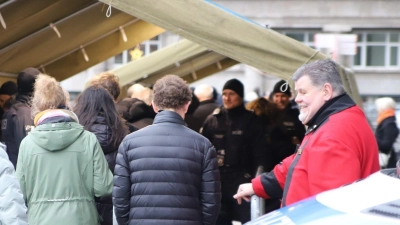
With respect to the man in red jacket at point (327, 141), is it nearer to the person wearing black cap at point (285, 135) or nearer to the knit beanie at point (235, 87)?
the knit beanie at point (235, 87)

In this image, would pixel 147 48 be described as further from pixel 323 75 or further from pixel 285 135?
pixel 323 75

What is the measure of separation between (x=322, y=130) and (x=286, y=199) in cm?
49

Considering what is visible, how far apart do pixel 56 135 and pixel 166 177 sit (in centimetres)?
85

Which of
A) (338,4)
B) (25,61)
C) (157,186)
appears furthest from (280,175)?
(338,4)

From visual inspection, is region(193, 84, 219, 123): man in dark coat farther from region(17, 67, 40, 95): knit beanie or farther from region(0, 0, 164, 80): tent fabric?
region(17, 67, 40, 95): knit beanie

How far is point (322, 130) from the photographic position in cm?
450

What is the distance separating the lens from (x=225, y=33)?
240 inches

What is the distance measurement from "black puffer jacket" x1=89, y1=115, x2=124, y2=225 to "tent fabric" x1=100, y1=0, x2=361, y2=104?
90 centimetres

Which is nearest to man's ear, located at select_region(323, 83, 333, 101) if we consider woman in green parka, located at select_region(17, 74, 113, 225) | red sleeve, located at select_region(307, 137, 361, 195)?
red sleeve, located at select_region(307, 137, 361, 195)

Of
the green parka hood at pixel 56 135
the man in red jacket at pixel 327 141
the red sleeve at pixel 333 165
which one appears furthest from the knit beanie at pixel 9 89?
the red sleeve at pixel 333 165

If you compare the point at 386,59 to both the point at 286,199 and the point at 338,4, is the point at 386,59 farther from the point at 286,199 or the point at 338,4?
the point at 286,199

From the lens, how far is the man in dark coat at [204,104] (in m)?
10.9

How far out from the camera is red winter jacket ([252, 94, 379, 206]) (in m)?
4.36

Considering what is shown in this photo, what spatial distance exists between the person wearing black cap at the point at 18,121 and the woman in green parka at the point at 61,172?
1442 mm
